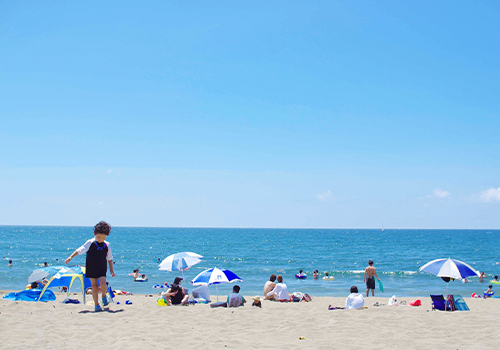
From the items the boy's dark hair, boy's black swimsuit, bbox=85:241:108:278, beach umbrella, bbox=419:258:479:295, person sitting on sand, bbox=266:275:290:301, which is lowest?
person sitting on sand, bbox=266:275:290:301

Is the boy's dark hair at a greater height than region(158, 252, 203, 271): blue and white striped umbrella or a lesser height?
greater

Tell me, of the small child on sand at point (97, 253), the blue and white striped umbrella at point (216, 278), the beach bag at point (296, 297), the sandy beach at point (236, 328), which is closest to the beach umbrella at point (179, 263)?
the blue and white striped umbrella at point (216, 278)

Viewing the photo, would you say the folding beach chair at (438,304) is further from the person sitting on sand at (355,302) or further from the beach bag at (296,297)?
the beach bag at (296,297)

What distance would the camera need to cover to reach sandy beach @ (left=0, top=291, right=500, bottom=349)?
664 cm

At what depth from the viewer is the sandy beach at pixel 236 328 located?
6637mm

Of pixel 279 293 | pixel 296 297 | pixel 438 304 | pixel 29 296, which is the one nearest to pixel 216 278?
pixel 279 293

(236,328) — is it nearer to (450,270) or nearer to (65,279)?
(65,279)

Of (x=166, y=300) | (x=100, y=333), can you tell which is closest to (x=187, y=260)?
(x=166, y=300)

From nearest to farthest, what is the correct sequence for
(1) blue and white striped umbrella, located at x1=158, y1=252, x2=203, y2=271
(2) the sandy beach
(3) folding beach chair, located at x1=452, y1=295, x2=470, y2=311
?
(2) the sandy beach
(3) folding beach chair, located at x1=452, y1=295, x2=470, y2=311
(1) blue and white striped umbrella, located at x1=158, y1=252, x2=203, y2=271

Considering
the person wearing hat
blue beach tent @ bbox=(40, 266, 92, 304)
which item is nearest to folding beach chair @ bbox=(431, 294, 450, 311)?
the person wearing hat

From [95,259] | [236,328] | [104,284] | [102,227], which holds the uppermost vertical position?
[102,227]

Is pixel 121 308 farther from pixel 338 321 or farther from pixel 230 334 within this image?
pixel 338 321

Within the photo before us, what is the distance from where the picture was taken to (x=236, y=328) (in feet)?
26.0

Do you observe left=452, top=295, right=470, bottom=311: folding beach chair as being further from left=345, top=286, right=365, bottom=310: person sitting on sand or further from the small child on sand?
the small child on sand
